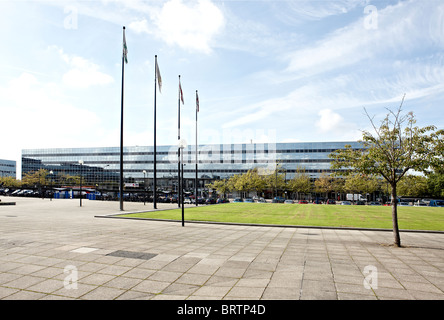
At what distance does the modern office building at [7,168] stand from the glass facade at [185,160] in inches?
2105

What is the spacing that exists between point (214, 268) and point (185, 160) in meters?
95.7

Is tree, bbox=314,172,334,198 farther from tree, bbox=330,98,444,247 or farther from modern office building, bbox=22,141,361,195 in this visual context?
tree, bbox=330,98,444,247

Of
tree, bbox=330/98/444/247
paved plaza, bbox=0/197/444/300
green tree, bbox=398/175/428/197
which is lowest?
green tree, bbox=398/175/428/197

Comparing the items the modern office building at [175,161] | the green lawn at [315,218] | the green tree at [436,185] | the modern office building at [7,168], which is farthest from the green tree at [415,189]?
the modern office building at [7,168]

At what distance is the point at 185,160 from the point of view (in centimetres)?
10262

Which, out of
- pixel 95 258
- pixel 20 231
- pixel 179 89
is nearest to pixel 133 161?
pixel 179 89

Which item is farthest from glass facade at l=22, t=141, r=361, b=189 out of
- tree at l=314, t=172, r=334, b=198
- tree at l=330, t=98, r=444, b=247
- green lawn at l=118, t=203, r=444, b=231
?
tree at l=330, t=98, r=444, b=247

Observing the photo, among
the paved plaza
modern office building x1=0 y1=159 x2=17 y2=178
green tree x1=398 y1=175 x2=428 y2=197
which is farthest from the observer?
modern office building x1=0 y1=159 x2=17 y2=178

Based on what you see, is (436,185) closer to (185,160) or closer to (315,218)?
(315,218)

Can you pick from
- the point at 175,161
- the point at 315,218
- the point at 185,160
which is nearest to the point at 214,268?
the point at 315,218

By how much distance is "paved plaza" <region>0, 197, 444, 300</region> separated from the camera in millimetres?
5996

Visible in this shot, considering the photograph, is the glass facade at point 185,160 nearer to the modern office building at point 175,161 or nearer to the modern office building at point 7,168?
the modern office building at point 175,161
